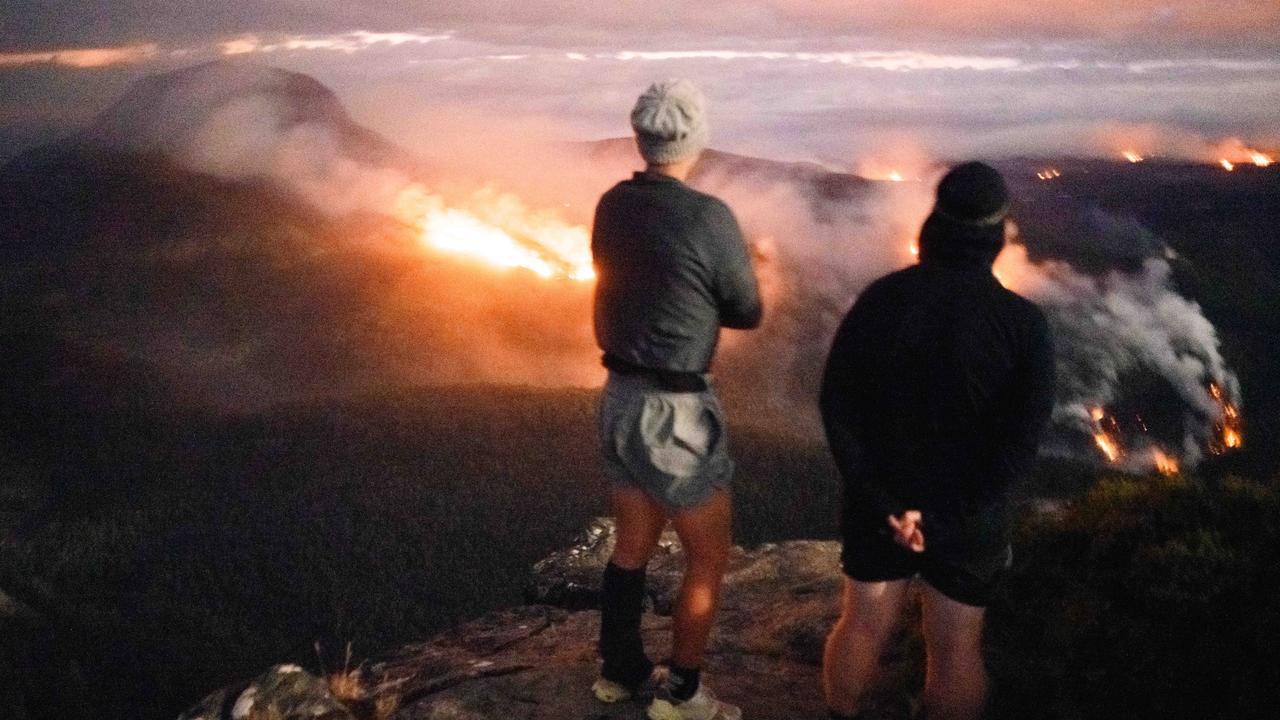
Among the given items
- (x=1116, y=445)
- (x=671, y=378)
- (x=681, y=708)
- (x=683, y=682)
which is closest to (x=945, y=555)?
(x=671, y=378)

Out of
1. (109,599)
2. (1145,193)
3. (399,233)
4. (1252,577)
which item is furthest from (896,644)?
(1145,193)

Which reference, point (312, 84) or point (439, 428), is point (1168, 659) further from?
point (312, 84)

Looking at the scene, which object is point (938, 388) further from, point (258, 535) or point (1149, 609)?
point (258, 535)

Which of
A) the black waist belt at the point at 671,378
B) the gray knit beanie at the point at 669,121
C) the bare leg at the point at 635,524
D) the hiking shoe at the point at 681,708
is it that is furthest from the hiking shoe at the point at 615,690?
the gray knit beanie at the point at 669,121

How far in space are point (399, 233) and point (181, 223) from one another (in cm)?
1140

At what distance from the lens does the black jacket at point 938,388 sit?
2.94 metres

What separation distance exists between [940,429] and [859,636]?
979 mm

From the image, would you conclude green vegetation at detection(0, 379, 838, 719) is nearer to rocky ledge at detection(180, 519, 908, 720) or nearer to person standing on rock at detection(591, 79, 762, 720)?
rocky ledge at detection(180, 519, 908, 720)

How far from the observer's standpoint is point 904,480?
10.5 ft

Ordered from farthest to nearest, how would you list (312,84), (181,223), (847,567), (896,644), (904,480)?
(312,84) → (181,223) → (896,644) → (847,567) → (904,480)

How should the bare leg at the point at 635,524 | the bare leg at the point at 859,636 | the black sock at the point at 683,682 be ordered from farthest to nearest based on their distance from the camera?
the black sock at the point at 683,682
the bare leg at the point at 635,524
the bare leg at the point at 859,636

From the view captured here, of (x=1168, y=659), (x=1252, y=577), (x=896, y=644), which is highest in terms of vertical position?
(x=1252, y=577)

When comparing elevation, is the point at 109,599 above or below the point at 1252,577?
below

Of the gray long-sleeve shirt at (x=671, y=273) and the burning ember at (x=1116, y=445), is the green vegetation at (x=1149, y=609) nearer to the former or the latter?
the gray long-sleeve shirt at (x=671, y=273)
